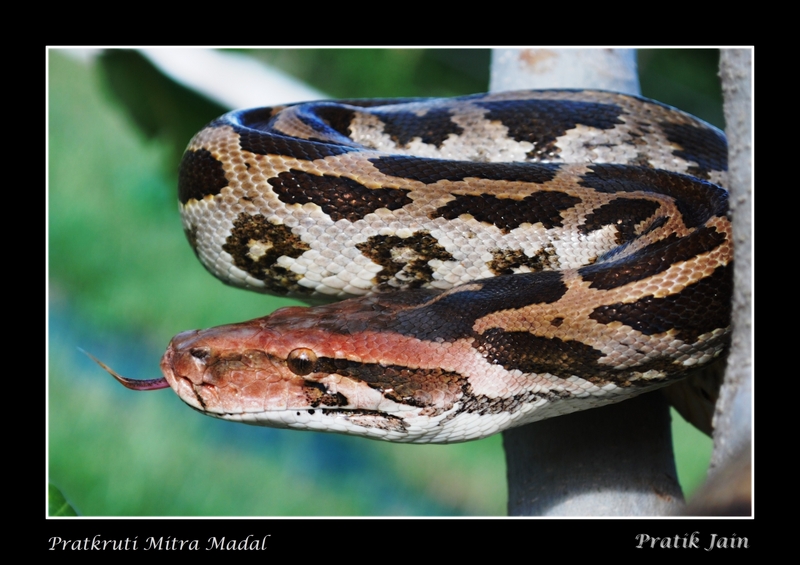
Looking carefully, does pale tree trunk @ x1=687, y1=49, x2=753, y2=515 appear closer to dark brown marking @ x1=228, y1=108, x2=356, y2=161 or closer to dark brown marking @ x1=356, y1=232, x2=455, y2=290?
dark brown marking @ x1=356, y1=232, x2=455, y2=290

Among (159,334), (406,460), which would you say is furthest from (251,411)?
(159,334)

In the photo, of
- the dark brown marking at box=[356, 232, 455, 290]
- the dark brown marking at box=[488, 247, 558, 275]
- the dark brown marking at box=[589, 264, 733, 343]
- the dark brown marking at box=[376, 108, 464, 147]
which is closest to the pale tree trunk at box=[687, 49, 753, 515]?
the dark brown marking at box=[589, 264, 733, 343]

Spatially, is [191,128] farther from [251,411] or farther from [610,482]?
[610,482]

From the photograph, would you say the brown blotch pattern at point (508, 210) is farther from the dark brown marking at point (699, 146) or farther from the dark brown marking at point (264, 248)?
the dark brown marking at point (699, 146)

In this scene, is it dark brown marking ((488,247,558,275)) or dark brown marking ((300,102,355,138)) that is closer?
dark brown marking ((488,247,558,275))

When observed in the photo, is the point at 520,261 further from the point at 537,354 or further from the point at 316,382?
the point at 316,382
